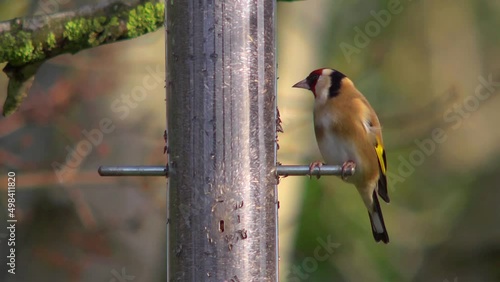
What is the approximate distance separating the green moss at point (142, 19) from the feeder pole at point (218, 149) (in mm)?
1096

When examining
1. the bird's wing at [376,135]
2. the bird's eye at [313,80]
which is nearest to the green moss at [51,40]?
the bird's eye at [313,80]

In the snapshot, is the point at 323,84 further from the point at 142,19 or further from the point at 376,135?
the point at 142,19

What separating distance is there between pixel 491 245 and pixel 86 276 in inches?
119

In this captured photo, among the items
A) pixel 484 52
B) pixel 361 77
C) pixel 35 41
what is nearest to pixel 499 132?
pixel 484 52

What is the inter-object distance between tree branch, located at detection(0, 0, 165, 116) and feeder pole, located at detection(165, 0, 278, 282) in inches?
42.7

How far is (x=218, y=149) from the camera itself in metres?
3.20

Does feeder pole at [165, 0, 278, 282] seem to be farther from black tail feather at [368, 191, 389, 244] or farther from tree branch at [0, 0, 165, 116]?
black tail feather at [368, 191, 389, 244]

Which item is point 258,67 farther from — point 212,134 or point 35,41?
point 35,41

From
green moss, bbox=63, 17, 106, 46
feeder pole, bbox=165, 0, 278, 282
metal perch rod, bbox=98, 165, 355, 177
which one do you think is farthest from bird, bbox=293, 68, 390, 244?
feeder pole, bbox=165, 0, 278, 282

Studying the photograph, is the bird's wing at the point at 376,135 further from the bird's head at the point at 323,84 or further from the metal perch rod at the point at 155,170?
the metal perch rod at the point at 155,170

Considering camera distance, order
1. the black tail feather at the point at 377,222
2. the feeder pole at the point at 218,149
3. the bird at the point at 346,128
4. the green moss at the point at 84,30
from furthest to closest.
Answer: the black tail feather at the point at 377,222 < the bird at the point at 346,128 < the green moss at the point at 84,30 < the feeder pole at the point at 218,149

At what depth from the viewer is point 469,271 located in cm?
803

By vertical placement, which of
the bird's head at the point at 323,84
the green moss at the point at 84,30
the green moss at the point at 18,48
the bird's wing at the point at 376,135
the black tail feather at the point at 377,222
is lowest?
the black tail feather at the point at 377,222

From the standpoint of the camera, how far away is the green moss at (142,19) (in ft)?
14.4
